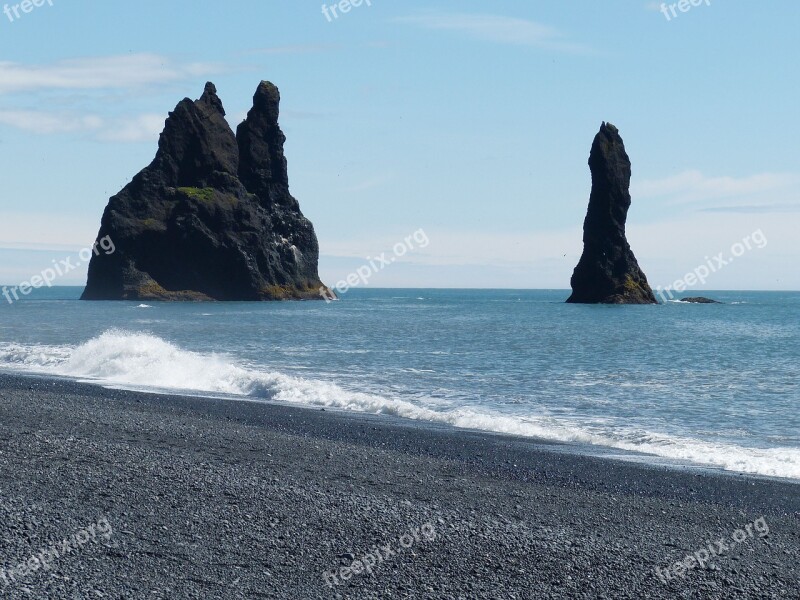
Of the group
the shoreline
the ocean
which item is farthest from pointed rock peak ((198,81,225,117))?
the shoreline

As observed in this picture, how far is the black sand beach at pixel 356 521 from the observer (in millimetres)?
9281

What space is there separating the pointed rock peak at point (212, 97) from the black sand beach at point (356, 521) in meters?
148

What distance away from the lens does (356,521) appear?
1121 centimetres

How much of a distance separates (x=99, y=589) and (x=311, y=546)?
2491 mm

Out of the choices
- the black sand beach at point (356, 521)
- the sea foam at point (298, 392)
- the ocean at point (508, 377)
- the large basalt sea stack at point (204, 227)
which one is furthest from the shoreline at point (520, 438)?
the large basalt sea stack at point (204, 227)

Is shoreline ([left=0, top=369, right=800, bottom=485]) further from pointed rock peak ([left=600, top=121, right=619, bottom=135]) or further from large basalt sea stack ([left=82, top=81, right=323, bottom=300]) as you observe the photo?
pointed rock peak ([left=600, top=121, right=619, bottom=135])

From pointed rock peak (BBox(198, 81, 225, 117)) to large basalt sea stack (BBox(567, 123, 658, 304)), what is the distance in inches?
2580

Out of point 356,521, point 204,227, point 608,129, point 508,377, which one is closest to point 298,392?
point 508,377

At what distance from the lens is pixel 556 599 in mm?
9156

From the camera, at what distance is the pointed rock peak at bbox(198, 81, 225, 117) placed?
15775cm

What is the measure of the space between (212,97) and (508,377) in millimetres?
134538

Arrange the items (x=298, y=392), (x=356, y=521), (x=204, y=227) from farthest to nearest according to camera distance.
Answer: (x=204, y=227)
(x=298, y=392)
(x=356, y=521)

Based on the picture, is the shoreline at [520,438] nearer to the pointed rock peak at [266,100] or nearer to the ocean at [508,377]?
the ocean at [508,377]

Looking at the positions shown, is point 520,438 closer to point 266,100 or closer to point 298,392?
point 298,392
